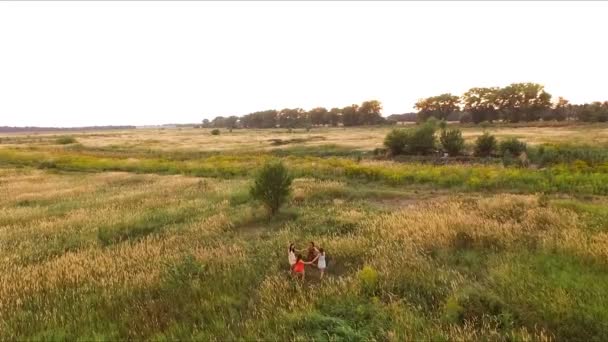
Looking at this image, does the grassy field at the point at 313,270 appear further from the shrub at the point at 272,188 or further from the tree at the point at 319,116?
the tree at the point at 319,116

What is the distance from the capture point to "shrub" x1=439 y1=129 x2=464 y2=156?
3778cm

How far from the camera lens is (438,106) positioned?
11925 cm

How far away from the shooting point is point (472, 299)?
771 cm

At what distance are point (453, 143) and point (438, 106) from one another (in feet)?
285

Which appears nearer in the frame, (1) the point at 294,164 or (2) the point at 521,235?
(2) the point at 521,235

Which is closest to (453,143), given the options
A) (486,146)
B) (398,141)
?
(486,146)

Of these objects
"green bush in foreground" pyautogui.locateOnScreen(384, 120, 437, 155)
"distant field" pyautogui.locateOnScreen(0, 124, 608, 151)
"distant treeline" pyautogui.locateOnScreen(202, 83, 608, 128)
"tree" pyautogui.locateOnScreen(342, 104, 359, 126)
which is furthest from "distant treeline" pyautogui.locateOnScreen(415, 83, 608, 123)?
"green bush in foreground" pyautogui.locateOnScreen(384, 120, 437, 155)

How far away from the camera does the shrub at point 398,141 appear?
40.7 m

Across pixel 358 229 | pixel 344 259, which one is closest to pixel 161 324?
pixel 344 259

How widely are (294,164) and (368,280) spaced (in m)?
25.1

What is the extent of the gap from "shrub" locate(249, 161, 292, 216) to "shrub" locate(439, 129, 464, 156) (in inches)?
995

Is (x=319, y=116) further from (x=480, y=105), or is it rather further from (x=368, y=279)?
(x=368, y=279)

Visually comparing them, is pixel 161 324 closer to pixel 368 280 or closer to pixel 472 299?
pixel 368 280

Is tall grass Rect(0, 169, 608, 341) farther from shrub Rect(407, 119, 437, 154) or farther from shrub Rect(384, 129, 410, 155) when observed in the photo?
shrub Rect(384, 129, 410, 155)
